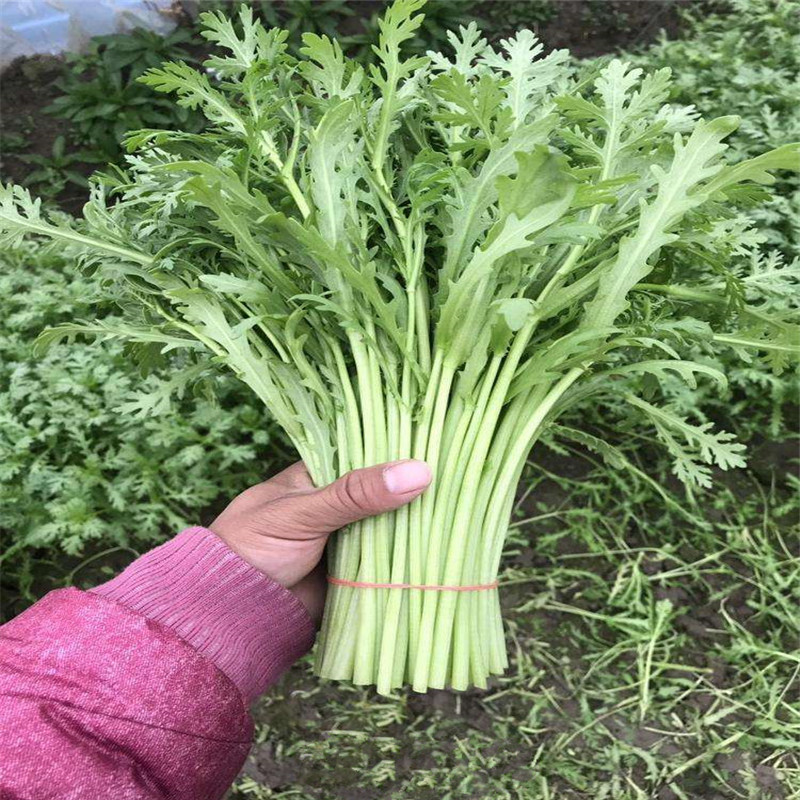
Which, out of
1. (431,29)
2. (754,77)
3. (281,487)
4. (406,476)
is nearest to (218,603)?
(281,487)

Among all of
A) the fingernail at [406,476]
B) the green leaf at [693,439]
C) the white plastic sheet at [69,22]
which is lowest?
the green leaf at [693,439]

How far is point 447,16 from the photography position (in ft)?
12.1

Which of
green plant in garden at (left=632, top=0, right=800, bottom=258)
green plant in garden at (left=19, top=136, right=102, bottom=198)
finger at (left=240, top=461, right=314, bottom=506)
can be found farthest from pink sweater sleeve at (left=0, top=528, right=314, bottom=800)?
Answer: green plant in garden at (left=19, top=136, right=102, bottom=198)

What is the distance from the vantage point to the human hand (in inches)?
57.8

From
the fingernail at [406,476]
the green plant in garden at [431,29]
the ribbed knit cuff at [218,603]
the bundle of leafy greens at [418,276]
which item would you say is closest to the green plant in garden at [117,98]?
the green plant in garden at [431,29]

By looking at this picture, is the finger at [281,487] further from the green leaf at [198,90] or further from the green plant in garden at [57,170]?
the green plant in garden at [57,170]

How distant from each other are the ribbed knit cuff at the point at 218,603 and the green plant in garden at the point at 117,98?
2.52 metres

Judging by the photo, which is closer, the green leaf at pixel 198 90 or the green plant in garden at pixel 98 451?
the green leaf at pixel 198 90

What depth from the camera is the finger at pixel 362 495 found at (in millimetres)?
1455

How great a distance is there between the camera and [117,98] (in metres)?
3.59

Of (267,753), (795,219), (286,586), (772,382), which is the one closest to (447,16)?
(795,219)

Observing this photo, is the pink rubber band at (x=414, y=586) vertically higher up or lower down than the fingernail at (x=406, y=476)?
lower down

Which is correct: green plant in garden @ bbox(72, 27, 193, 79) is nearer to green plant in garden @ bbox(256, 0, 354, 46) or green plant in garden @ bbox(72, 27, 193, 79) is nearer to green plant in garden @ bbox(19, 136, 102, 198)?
green plant in garden @ bbox(256, 0, 354, 46)

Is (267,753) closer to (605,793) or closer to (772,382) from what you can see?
(605,793)
